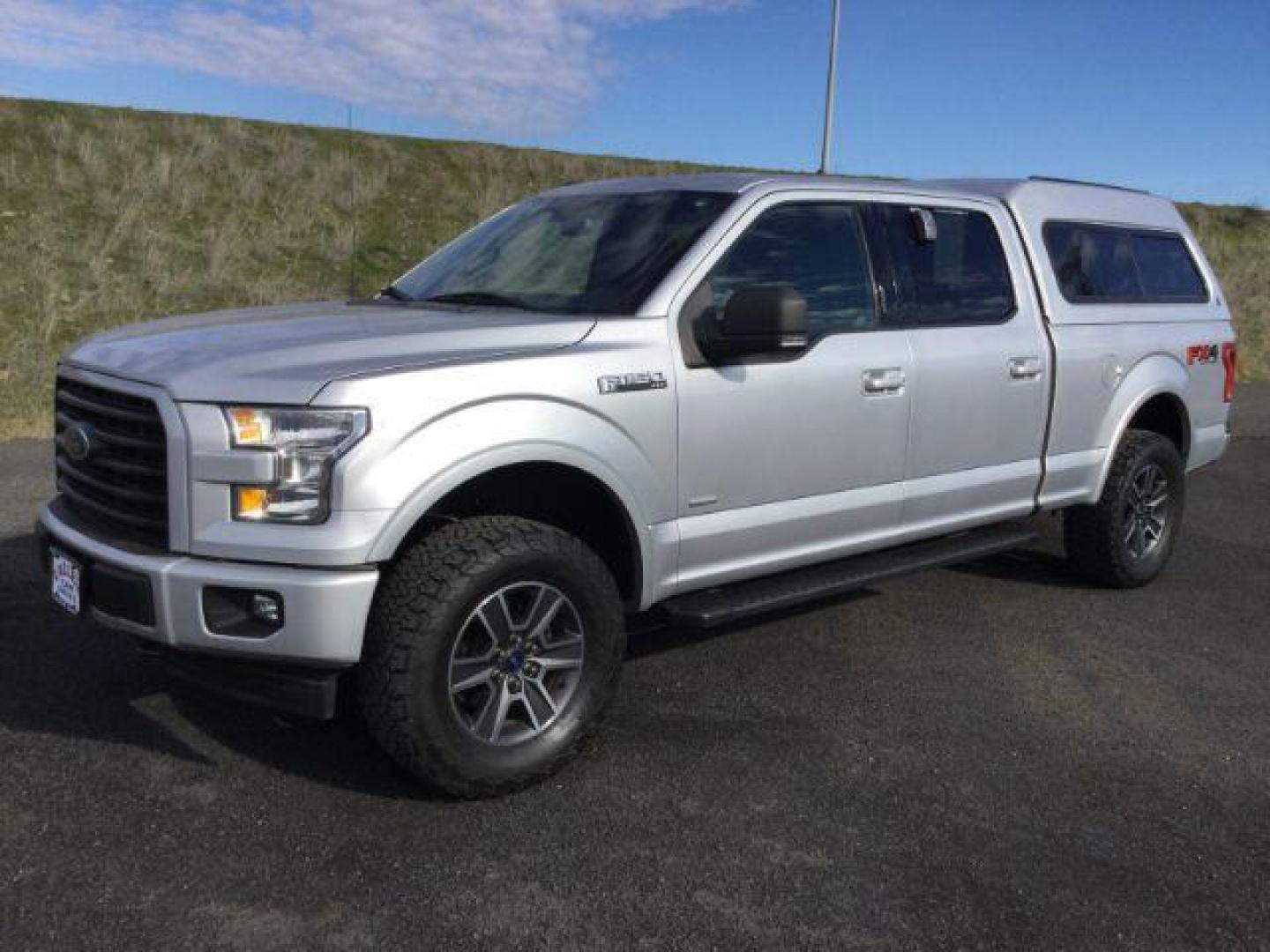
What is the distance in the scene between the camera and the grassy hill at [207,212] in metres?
16.0

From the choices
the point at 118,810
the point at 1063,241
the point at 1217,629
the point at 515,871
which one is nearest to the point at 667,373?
the point at 515,871

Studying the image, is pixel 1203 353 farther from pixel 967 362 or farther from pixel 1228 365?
pixel 967 362

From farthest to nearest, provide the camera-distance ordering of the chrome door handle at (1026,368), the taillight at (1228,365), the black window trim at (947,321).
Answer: the taillight at (1228,365) → the chrome door handle at (1026,368) → the black window trim at (947,321)

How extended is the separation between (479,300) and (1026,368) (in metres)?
2.38

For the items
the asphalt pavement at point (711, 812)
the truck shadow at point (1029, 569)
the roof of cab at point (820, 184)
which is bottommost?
the asphalt pavement at point (711, 812)

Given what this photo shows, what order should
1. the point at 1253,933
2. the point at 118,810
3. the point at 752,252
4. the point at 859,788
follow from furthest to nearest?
the point at 752,252 < the point at 859,788 < the point at 118,810 < the point at 1253,933

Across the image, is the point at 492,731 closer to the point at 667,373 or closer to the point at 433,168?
the point at 667,373

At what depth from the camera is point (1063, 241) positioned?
216 inches

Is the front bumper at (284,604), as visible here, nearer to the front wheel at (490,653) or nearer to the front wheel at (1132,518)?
the front wheel at (490,653)

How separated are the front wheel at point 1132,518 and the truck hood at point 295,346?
3212 millimetres

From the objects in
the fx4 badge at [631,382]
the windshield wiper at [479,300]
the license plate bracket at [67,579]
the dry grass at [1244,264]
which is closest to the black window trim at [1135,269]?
the fx4 badge at [631,382]

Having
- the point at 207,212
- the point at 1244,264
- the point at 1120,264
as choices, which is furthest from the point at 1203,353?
the point at 1244,264

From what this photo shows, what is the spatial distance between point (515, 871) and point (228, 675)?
94 cm

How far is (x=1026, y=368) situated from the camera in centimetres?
496
